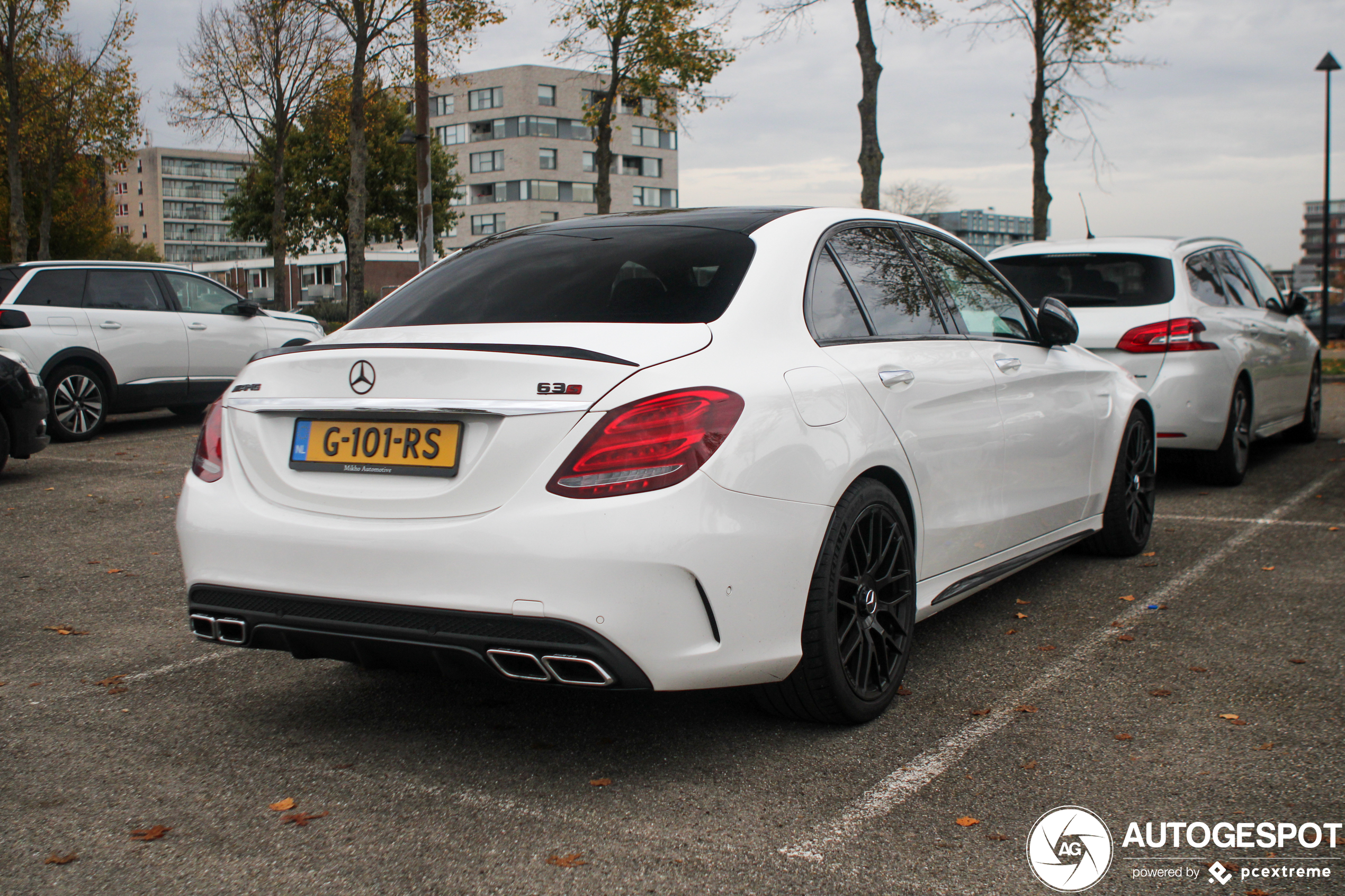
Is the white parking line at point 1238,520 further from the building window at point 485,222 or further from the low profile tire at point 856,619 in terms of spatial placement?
the building window at point 485,222

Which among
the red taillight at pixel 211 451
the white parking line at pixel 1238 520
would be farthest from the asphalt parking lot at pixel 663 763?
the white parking line at pixel 1238 520

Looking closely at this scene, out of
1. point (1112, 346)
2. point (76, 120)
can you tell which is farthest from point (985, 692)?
point (76, 120)

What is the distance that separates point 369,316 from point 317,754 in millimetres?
1404

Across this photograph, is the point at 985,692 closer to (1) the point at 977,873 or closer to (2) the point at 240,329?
(1) the point at 977,873

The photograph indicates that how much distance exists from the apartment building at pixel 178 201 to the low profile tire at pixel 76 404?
457 feet

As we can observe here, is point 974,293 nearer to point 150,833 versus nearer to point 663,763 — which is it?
point 663,763

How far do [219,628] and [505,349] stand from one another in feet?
3.61

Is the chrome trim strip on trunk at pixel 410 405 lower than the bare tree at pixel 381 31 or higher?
lower

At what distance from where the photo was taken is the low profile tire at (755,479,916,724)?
10.9 feet

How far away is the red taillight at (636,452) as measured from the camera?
288 centimetres

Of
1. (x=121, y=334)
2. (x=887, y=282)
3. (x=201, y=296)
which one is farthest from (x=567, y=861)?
(x=201, y=296)

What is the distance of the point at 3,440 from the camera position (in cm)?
871

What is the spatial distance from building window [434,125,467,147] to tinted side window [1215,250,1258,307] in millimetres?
89355

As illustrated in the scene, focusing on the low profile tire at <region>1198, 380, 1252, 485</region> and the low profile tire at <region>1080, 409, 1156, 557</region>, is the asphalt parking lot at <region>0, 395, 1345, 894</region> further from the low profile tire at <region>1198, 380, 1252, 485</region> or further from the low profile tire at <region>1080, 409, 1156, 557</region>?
the low profile tire at <region>1198, 380, 1252, 485</region>
